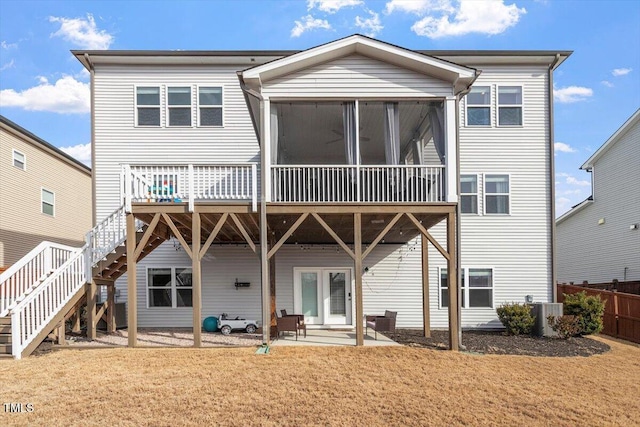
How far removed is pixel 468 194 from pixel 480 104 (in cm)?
276

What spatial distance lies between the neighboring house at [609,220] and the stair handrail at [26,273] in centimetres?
1946

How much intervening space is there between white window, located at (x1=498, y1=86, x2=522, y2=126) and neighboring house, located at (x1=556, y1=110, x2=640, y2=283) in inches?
260

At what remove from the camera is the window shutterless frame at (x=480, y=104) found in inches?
558

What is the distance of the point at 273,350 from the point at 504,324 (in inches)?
273

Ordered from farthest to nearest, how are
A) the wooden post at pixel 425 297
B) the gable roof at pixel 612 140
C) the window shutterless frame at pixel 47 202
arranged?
the window shutterless frame at pixel 47 202 < the gable roof at pixel 612 140 < the wooden post at pixel 425 297

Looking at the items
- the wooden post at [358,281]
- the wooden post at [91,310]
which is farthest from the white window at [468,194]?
the wooden post at [91,310]

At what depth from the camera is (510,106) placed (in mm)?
14203

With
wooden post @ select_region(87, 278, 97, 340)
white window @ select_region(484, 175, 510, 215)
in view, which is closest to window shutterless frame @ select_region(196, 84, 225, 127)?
wooden post @ select_region(87, 278, 97, 340)

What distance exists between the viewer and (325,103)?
10688mm

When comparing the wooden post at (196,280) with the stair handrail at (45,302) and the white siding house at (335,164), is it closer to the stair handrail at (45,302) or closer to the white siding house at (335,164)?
the stair handrail at (45,302)

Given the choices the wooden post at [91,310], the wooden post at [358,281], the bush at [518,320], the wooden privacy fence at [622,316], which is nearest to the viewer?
the wooden post at [358,281]

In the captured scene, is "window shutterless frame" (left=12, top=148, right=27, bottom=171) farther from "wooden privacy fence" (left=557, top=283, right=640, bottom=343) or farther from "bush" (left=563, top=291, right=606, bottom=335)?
"wooden privacy fence" (left=557, top=283, right=640, bottom=343)

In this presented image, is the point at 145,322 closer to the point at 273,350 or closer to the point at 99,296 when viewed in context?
the point at 99,296

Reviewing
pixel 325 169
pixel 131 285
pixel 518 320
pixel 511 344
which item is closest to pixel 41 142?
pixel 131 285
